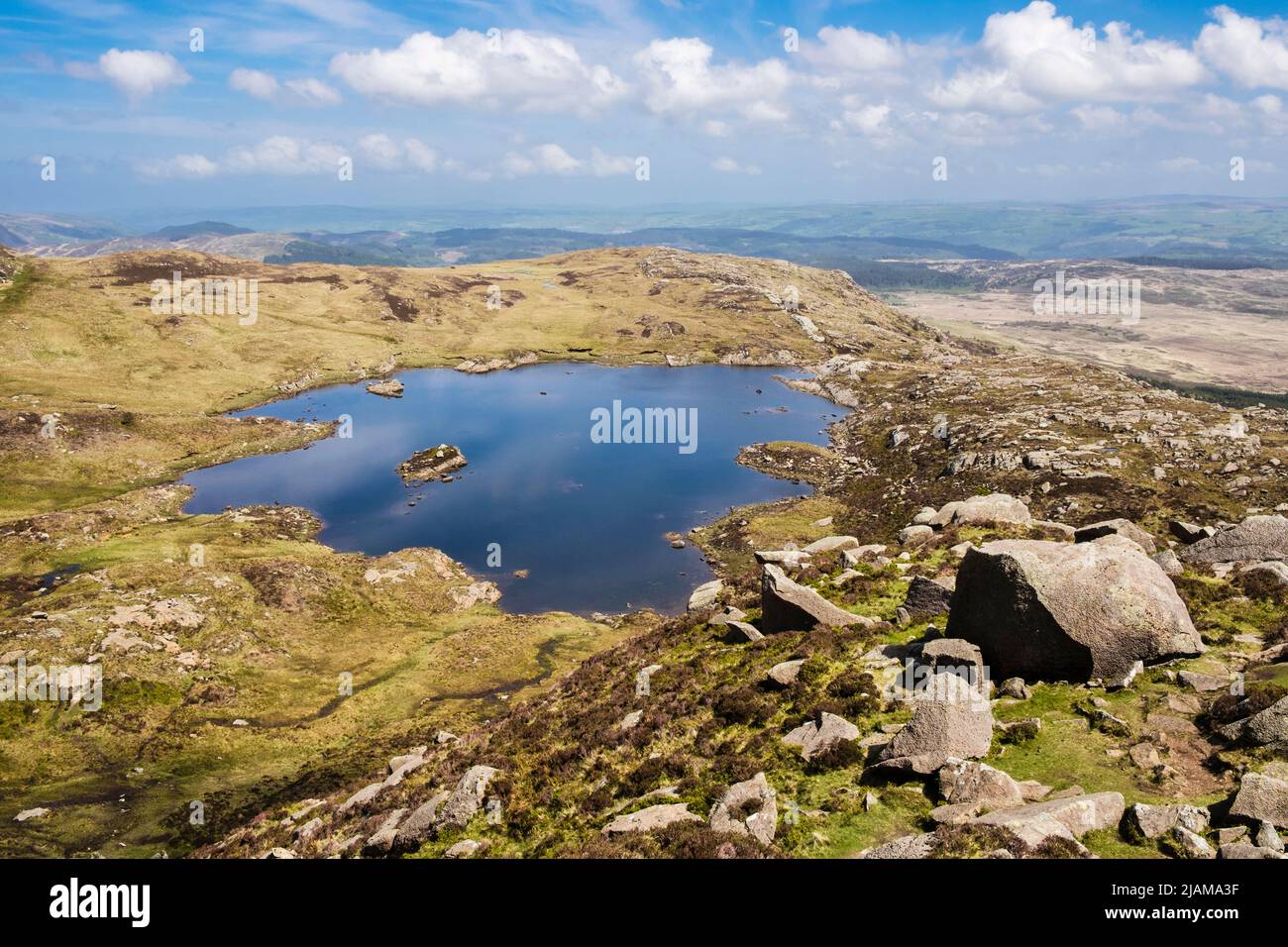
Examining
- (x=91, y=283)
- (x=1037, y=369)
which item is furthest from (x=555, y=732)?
(x=91, y=283)

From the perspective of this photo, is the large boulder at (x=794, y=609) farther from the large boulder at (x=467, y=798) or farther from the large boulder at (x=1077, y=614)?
the large boulder at (x=467, y=798)

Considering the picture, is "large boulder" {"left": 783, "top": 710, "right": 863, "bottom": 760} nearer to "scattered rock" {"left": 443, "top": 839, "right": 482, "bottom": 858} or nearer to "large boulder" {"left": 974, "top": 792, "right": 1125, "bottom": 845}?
"large boulder" {"left": 974, "top": 792, "right": 1125, "bottom": 845}

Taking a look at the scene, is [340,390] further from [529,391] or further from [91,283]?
[91,283]

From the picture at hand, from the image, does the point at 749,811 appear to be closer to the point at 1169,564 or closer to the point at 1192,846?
the point at 1192,846

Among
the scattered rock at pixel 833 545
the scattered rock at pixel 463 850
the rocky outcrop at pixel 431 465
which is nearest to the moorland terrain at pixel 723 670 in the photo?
the scattered rock at pixel 833 545

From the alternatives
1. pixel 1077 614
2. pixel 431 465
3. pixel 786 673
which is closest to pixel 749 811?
pixel 786 673

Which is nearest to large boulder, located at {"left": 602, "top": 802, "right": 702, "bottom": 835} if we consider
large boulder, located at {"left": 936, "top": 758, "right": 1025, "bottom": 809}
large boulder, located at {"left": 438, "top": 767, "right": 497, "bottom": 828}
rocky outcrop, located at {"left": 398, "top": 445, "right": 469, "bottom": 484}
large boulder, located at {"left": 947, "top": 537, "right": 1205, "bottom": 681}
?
large boulder, located at {"left": 438, "top": 767, "right": 497, "bottom": 828}
